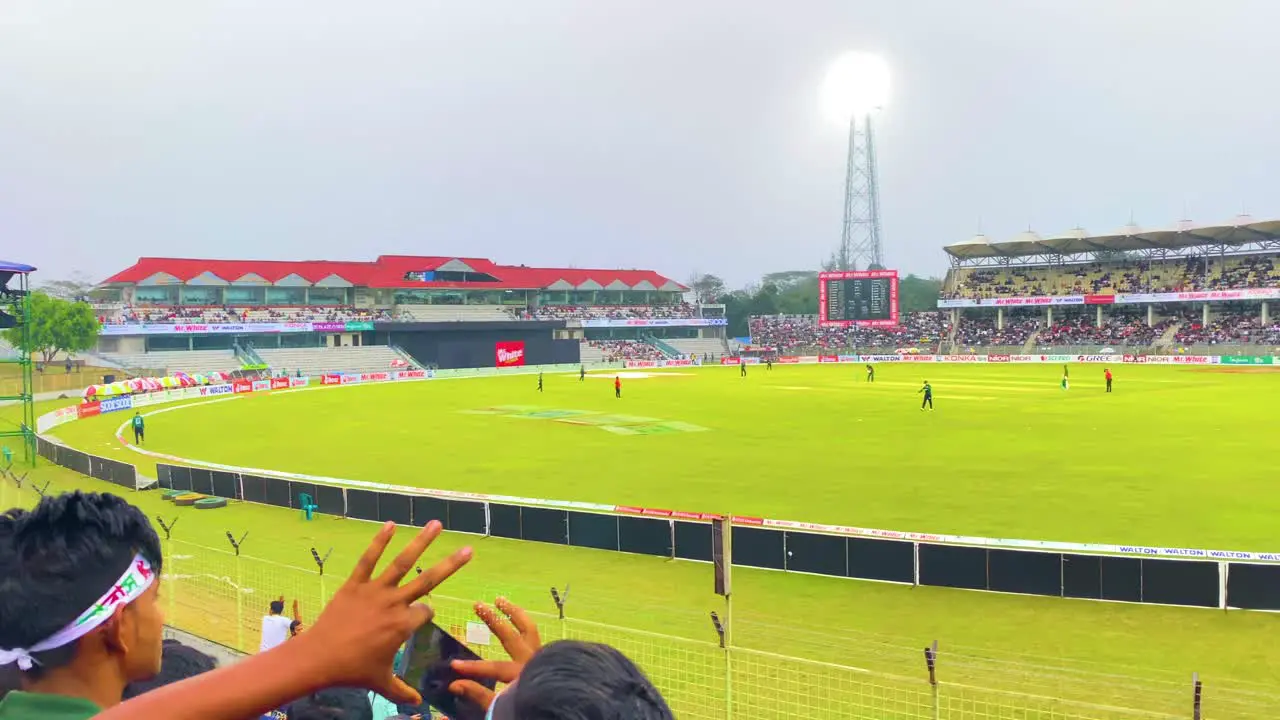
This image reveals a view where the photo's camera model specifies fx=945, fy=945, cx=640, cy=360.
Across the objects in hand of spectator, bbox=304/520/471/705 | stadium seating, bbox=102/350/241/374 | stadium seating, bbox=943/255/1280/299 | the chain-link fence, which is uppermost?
stadium seating, bbox=943/255/1280/299

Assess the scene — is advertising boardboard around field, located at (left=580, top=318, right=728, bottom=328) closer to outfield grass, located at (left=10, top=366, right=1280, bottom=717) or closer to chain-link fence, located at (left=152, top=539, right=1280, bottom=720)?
outfield grass, located at (left=10, top=366, right=1280, bottom=717)

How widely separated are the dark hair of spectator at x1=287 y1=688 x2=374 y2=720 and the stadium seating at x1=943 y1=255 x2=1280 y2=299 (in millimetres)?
101251

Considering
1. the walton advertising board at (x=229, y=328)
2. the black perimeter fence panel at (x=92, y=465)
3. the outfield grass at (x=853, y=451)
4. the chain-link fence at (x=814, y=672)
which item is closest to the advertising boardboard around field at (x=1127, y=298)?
the outfield grass at (x=853, y=451)

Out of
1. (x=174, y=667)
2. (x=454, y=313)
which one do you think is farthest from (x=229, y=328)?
(x=174, y=667)

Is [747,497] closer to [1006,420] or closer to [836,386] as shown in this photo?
[1006,420]

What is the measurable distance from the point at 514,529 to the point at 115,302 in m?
93.1

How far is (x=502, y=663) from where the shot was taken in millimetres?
2639

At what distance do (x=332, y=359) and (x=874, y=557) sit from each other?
82529 mm

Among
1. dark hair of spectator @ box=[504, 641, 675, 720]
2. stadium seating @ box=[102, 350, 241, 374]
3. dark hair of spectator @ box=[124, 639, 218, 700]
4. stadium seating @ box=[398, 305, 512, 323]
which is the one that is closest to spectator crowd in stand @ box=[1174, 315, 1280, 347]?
stadium seating @ box=[398, 305, 512, 323]

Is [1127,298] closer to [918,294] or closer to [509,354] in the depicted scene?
[509,354]

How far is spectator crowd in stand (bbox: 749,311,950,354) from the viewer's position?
→ 110 metres

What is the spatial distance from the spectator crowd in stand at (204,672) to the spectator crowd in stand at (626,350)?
103623 millimetres

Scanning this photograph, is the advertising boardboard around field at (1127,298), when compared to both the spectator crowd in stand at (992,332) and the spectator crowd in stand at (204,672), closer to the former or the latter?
the spectator crowd in stand at (992,332)

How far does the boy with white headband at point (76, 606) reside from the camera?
2.56 m
